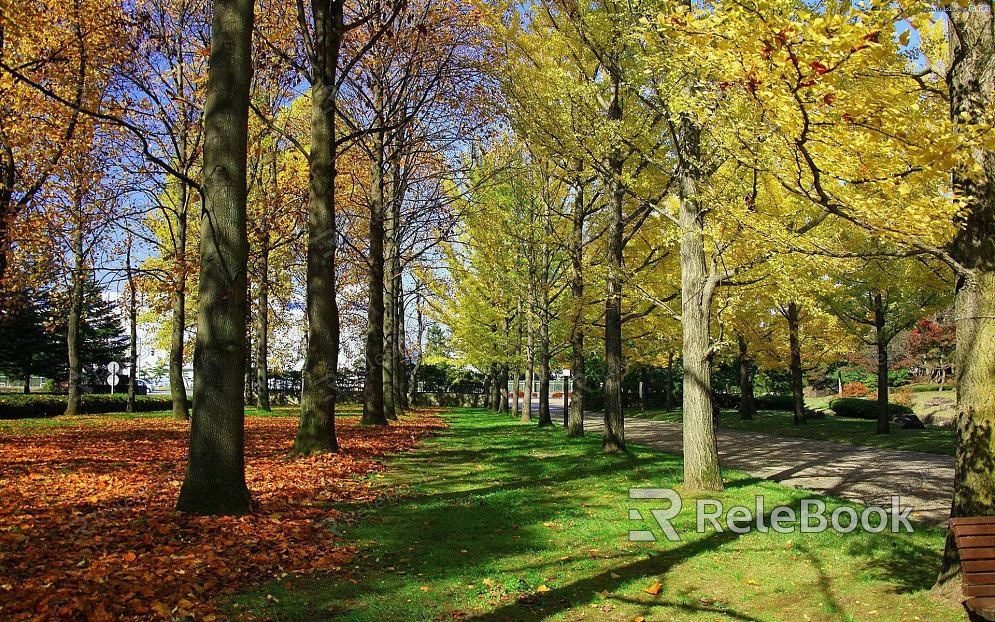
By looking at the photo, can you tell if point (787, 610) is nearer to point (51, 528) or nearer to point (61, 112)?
point (51, 528)

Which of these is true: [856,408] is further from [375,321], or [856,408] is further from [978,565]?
[978,565]

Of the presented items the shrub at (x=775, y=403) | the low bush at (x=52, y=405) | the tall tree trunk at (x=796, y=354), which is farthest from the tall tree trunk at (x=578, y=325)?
the shrub at (x=775, y=403)

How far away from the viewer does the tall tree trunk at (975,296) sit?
15.3 ft

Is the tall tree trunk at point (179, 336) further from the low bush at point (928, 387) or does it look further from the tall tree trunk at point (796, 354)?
the low bush at point (928, 387)

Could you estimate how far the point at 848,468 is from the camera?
12617 mm

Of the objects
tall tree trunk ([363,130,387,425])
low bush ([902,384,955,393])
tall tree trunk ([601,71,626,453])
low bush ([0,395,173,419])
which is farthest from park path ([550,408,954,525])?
low bush ([902,384,955,393])

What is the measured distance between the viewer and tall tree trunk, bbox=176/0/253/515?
6023 millimetres

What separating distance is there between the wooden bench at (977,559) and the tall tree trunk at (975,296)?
0.65 m

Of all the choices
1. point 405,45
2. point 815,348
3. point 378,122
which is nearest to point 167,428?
point 378,122

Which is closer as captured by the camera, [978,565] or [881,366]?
[978,565]

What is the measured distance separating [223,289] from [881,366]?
19846mm

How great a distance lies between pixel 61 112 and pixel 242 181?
333 inches

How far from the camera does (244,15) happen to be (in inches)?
255

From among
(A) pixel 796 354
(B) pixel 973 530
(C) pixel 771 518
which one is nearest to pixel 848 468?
(C) pixel 771 518
